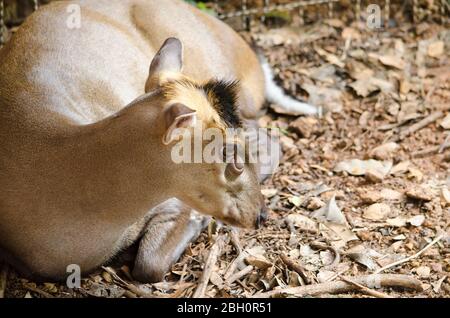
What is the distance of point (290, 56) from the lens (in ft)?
25.8

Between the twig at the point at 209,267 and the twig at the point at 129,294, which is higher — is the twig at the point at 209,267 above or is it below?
above

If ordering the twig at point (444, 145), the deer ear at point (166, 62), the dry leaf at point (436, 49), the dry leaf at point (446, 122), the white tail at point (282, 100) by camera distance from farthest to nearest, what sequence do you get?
the dry leaf at point (436, 49) < the white tail at point (282, 100) < the dry leaf at point (446, 122) < the twig at point (444, 145) < the deer ear at point (166, 62)

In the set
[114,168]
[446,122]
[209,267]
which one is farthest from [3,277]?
[446,122]

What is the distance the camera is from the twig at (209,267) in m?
5.05

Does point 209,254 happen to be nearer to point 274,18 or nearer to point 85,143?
point 85,143

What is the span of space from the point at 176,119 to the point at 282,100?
9.81 ft

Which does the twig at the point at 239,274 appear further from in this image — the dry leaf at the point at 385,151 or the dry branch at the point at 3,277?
the dry leaf at the point at 385,151

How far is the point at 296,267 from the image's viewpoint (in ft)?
17.1

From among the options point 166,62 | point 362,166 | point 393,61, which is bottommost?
point 362,166

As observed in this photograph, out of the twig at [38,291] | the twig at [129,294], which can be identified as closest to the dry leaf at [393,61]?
the twig at [129,294]

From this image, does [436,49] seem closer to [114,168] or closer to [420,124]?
[420,124]

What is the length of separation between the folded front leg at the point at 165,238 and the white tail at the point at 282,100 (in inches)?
70.6

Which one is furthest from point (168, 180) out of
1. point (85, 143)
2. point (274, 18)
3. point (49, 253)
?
point (274, 18)

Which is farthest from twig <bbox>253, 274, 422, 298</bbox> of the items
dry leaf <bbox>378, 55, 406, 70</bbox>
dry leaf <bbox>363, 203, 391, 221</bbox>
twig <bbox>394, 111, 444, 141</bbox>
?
dry leaf <bbox>378, 55, 406, 70</bbox>
